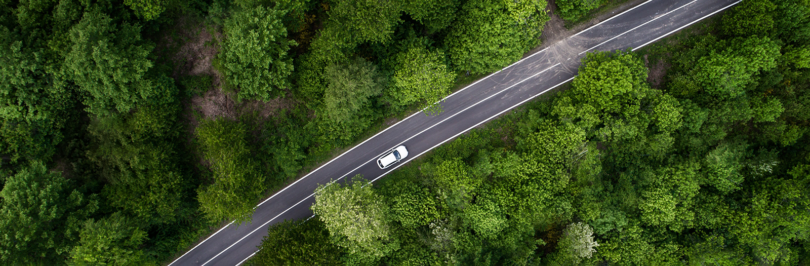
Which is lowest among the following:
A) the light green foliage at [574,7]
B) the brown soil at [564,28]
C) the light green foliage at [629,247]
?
the light green foliage at [629,247]

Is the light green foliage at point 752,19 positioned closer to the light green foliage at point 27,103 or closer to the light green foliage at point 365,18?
the light green foliage at point 365,18

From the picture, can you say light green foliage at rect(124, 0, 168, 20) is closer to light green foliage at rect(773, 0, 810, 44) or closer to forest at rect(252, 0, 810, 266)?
forest at rect(252, 0, 810, 266)

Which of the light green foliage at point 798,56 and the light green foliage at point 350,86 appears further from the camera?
the light green foliage at point 798,56

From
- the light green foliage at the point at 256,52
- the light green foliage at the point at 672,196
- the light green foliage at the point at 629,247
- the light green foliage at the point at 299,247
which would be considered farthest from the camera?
the light green foliage at the point at 629,247

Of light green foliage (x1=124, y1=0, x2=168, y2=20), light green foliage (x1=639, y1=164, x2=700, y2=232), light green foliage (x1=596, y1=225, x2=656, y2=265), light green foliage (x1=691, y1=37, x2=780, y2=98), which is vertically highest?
light green foliage (x1=124, y1=0, x2=168, y2=20)

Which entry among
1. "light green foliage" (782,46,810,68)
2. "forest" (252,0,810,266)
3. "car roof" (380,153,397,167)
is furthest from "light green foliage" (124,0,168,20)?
"light green foliage" (782,46,810,68)

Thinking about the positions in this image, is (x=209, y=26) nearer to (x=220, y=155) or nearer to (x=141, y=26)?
(x=141, y=26)

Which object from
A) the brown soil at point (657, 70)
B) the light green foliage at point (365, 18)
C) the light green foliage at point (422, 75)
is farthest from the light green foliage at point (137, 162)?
the brown soil at point (657, 70)
